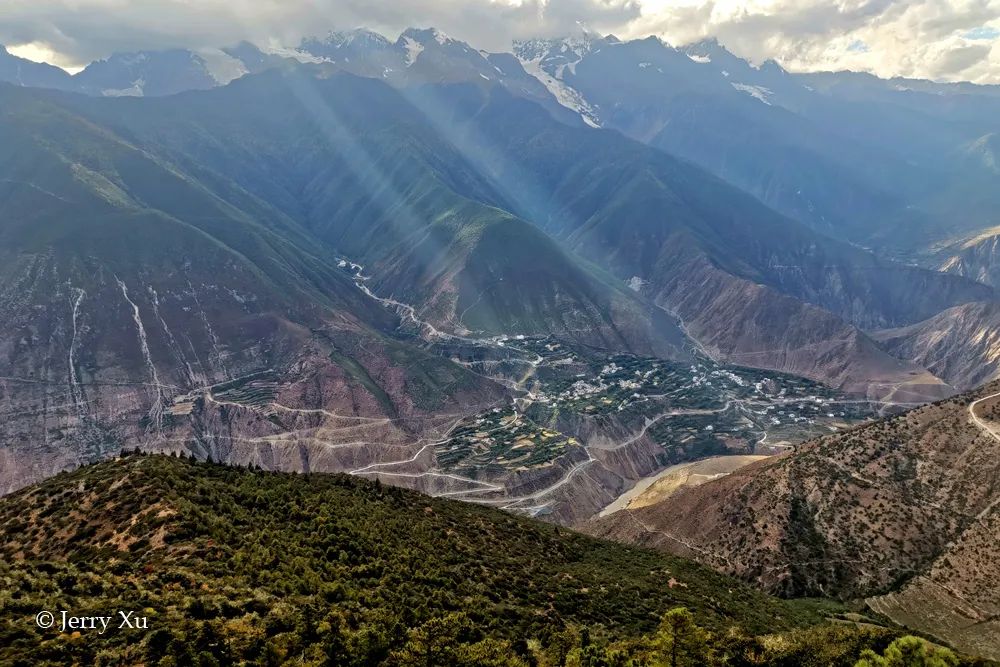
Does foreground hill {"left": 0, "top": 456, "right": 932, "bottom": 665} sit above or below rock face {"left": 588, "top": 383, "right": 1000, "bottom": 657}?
above

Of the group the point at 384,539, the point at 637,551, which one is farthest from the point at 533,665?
the point at 637,551

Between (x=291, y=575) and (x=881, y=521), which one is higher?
(x=291, y=575)

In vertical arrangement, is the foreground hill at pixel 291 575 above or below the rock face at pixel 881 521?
above

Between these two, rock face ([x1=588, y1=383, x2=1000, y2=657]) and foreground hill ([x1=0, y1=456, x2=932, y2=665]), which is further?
rock face ([x1=588, y1=383, x2=1000, y2=657])

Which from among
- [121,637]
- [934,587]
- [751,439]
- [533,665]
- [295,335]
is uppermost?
[121,637]

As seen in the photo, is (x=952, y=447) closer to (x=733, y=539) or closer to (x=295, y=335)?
(x=733, y=539)
